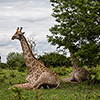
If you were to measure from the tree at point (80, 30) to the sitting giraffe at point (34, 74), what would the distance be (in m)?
2.12

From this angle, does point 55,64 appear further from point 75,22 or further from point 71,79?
point 75,22

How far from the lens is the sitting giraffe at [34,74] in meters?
11.3

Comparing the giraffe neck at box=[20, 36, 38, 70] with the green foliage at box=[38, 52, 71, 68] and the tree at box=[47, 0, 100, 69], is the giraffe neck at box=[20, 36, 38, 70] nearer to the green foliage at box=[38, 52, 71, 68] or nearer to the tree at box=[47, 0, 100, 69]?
the tree at box=[47, 0, 100, 69]

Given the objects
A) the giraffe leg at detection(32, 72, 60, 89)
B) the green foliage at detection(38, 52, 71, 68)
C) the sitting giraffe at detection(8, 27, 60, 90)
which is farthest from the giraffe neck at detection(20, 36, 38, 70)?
the green foliage at detection(38, 52, 71, 68)

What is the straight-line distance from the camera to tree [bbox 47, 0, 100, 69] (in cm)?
1195

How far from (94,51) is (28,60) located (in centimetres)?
419

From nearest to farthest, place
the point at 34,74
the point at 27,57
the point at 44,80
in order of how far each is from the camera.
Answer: the point at 44,80 < the point at 34,74 < the point at 27,57

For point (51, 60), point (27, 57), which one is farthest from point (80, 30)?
point (51, 60)

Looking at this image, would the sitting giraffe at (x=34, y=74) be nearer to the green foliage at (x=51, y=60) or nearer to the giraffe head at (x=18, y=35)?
the giraffe head at (x=18, y=35)

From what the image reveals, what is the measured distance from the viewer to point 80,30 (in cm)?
1223

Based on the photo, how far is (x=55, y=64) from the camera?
25.0m

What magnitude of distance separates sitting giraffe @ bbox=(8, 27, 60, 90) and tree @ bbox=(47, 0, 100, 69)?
2125 mm

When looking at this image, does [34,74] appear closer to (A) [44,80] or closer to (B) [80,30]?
(A) [44,80]

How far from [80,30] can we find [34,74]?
4.06 m
